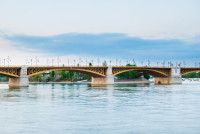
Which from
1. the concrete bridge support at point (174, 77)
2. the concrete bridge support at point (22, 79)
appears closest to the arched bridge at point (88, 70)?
the concrete bridge support at point (22, 79)

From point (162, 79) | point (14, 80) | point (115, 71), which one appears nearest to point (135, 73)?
point (162, 79)

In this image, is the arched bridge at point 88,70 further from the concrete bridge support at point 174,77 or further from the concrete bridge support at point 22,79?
the concrete bridge support at point 174,77

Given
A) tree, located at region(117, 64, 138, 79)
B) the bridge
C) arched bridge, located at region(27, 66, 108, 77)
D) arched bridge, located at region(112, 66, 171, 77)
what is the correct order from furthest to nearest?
tree, located at region(117, 64, 138, 79)
arched bridge, located at region(112, 66, 171, 77)
arched bridge, located at region(27, 66, 108, 77)
the bridge

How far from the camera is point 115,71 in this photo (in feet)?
438

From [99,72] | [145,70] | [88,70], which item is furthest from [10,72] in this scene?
[145,70]

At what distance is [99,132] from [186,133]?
6.27 m

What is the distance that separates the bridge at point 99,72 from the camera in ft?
356

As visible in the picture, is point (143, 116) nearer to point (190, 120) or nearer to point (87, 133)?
point (190, 120)

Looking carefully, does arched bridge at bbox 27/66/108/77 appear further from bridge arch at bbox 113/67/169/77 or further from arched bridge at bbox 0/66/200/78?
bridge arch at bbox 113/67/169/77

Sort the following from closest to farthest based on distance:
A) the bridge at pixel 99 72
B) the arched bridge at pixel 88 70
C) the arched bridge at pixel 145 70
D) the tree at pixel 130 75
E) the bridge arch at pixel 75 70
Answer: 1. the arched bridge at pixel 88 70
2. the bridge at pixel 99 72
3. the bridge arch at pixel 75 70
4. the arched bridge at pixel 145 70
5. the tree at pixel 130 75

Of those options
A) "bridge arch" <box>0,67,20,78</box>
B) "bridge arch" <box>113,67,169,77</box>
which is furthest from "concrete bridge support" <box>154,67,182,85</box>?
"bridge arch" <box>0,67,20,78</box>

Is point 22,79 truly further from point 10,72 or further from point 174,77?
point 174,77

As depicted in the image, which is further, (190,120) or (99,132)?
(190,120)

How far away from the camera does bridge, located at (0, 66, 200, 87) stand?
108 meters
